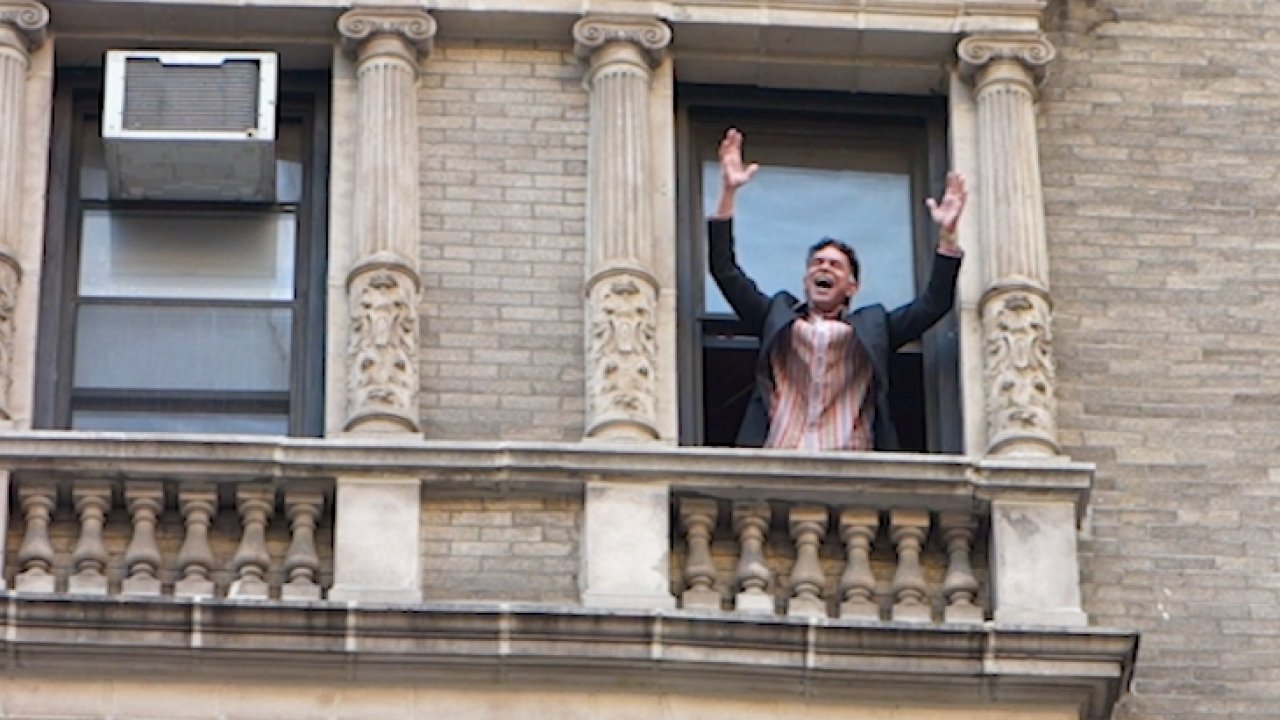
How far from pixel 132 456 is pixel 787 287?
142 inches

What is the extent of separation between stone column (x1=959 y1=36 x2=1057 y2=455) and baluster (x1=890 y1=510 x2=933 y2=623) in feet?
1.87

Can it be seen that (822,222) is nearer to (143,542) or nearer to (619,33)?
(619,33)

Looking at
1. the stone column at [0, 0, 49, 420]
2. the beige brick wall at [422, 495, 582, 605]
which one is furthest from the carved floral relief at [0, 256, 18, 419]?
the beige brick wall at [422, 495, 582, 605]

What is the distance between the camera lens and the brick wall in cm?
2078

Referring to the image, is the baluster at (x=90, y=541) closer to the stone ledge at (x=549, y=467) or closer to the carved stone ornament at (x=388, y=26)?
the stone ledge at (x=549, y=467)

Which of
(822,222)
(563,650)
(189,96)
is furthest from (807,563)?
(189,96)

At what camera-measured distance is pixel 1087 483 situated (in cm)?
2056

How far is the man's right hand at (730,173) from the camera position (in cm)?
2094

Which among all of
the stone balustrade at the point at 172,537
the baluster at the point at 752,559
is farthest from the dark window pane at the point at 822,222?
the stone balustrade at the point at 172,537

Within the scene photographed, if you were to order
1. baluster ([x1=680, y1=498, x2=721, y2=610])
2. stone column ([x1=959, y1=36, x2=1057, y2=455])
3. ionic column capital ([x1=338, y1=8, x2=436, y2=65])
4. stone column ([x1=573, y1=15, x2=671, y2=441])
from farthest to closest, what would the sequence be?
ionic column capital ([x1=338, y1=8, x2=436, y2=65]), stone column ([x1=959, y1=36, x2=1057, y2=455]), stone column ([x1=573, y1=15, x2=671, y2=441]), baluster ([x1=680, y1=498, x2=721, y2=610])

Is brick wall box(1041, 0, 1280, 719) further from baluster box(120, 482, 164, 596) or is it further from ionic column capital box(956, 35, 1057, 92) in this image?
baluster box(120, 482, 164, 596)

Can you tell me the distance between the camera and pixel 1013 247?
21.5 meters

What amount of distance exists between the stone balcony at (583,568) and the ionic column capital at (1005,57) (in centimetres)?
237

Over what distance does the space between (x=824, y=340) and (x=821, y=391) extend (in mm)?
275
